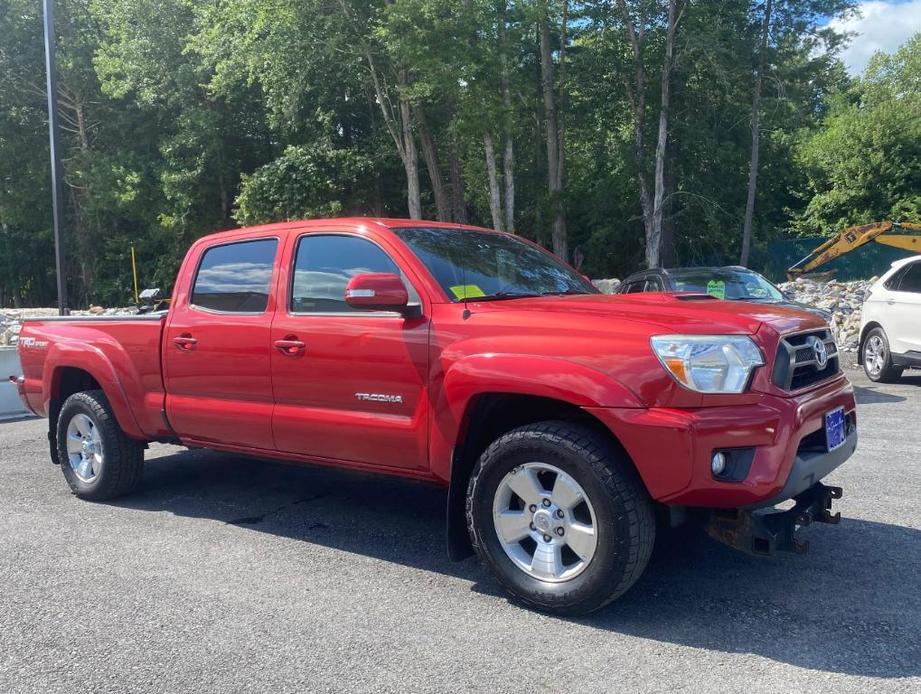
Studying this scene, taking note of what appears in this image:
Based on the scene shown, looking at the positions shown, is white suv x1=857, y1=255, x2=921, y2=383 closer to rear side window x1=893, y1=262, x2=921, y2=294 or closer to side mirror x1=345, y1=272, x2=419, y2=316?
rear side window x1=893, y1=262, x2=921, y2=294

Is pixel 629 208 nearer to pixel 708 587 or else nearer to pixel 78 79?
pixel 78 79

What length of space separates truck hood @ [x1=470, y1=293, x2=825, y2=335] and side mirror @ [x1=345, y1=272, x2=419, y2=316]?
1.33ft

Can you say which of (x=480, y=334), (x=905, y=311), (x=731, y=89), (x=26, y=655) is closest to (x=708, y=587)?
(x=480, y=334)

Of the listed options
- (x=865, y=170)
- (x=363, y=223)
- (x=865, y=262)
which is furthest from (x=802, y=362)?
(x=865, y=170)

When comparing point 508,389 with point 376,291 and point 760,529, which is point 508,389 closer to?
point 376,291

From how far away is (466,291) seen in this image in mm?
4688

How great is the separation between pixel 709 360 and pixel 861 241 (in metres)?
24.5

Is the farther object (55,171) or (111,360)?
(55,171)

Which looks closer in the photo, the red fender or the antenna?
the red fender

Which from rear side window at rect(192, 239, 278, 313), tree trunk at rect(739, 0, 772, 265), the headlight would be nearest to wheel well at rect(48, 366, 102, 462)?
rear side window at rect(192, 239, 278, 313)

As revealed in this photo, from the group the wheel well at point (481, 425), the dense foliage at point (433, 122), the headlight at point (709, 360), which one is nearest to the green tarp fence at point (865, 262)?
the dense foliage at point (433, 122)

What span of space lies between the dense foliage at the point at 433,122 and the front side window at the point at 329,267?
1689 centimetres

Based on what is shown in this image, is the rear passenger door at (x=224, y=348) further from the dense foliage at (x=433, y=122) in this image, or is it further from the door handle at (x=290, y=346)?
the dense foliage at (x=433, y=122)

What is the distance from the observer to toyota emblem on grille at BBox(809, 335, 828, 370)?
13.8 ft
